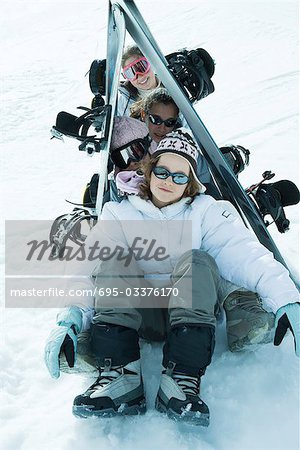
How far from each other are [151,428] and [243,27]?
29.8 ft

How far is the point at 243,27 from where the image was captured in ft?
32.1

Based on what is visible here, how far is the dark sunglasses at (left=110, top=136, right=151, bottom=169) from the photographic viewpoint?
2949 mm

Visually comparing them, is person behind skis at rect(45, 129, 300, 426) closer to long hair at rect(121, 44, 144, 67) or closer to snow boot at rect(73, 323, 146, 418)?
snow boot at rect(73, 323, 146, 418)

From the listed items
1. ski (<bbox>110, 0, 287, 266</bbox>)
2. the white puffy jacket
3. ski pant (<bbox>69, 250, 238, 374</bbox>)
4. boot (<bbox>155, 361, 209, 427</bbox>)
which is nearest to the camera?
boot (<bbox>155, 361, 209, 427</bbox>)

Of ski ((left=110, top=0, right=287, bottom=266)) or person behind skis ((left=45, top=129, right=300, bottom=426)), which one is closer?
person behind skis ((left=45, top=129, right=300, bottom=426))

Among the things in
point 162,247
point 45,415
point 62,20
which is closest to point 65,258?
point 162,247

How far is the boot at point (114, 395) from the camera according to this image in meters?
1.84

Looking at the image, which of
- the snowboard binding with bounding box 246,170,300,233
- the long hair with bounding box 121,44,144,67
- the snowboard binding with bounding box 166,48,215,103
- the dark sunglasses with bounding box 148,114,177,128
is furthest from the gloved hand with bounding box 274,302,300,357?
the long hair with bounding box 121,44,144,67

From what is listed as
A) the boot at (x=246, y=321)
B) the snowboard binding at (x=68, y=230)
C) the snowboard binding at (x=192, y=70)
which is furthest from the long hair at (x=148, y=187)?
the snowboard binding at (x=192, y=70)

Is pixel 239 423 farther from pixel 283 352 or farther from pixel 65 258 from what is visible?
pixel 65 258

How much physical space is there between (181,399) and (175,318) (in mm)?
272

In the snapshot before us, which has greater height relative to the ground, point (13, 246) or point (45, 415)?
point (13, 246)

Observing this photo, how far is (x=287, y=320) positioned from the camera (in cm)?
198

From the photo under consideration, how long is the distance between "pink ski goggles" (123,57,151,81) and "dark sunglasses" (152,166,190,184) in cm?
112
